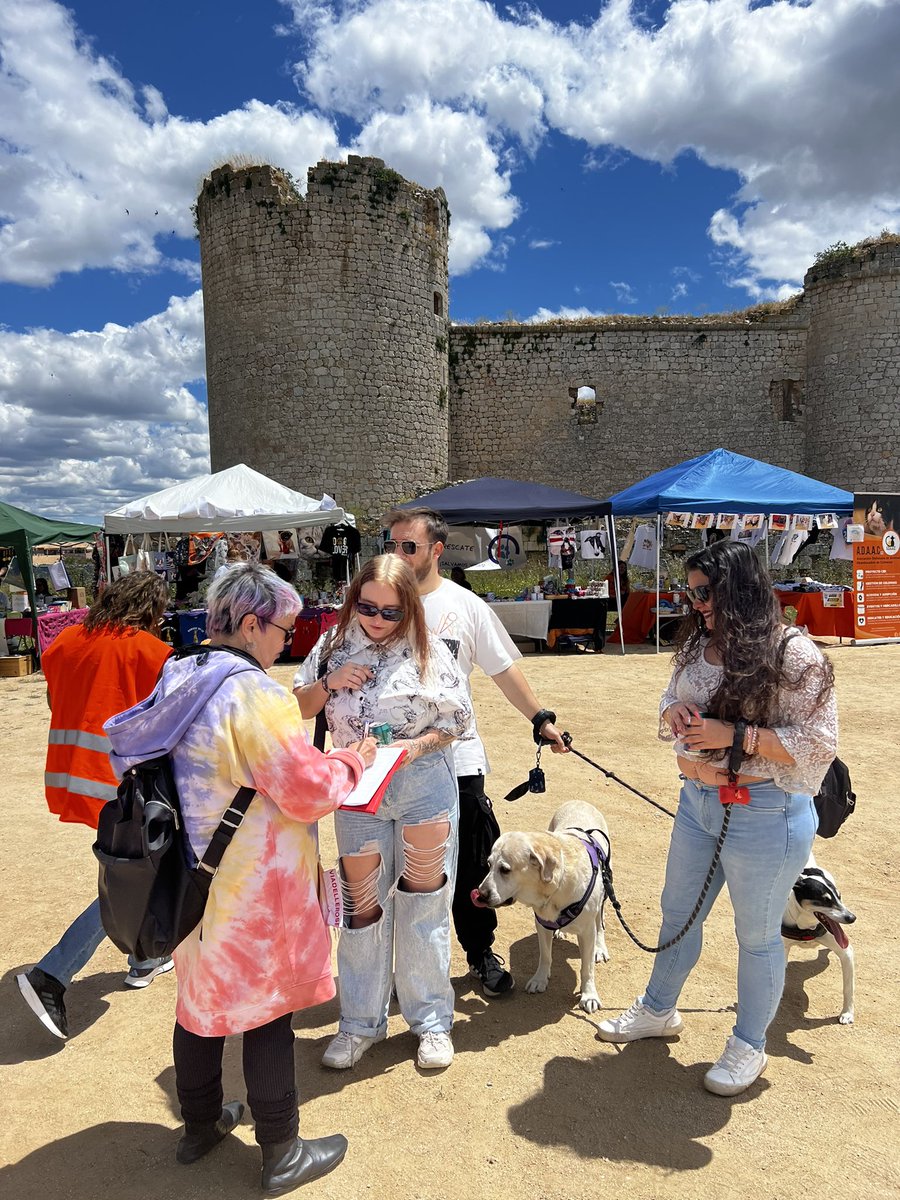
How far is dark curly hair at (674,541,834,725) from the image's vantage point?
80.7 inches

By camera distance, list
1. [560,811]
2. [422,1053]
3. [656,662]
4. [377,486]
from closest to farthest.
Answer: [422,1053], [560,811], [656,662], [377,486]

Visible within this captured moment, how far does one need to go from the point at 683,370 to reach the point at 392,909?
71.7 ft

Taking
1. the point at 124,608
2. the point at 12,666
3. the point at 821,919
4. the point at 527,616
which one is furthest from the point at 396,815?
the point at 12,666

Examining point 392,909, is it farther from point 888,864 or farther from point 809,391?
point 809,391

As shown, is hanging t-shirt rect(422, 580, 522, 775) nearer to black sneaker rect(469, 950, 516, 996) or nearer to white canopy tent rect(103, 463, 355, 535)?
black sneaker rect(469, 950, 516, 996)

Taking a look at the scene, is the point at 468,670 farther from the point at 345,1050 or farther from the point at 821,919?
the point at 821,919

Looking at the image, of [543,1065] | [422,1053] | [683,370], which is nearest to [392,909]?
[422,1053]

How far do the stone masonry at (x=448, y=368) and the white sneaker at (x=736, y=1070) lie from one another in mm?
15355

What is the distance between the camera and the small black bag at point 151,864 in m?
1.70

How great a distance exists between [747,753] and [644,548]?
11.7 metres

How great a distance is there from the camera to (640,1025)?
255 cm

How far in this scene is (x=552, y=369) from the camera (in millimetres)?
21391

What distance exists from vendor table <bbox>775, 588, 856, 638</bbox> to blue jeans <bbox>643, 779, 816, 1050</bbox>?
413 inches

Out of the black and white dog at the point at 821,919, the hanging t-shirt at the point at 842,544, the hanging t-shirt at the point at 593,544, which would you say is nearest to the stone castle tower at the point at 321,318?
the hanging t-shirt at the point at 593,544
